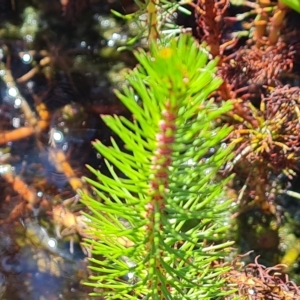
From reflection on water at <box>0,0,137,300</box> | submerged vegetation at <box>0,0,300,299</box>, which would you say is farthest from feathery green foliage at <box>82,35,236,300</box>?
reflection on water at <box>0,0,137,300</box>

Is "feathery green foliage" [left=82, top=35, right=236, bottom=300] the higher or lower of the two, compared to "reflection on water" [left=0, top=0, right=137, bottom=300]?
higher

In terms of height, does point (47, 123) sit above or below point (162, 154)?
below

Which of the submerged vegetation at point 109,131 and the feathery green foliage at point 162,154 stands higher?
the feathery green foliage at point 162,154

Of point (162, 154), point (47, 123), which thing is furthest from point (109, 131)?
point (162, 154)

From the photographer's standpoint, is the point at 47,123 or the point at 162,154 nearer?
the point at 162,154

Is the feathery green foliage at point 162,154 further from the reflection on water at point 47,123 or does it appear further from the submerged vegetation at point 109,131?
the reflection on water at point 47,123

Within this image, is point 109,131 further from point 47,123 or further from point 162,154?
point 162,154

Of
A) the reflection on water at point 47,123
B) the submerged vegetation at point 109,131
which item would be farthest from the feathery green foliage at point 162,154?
the reflection on water at point 47,123

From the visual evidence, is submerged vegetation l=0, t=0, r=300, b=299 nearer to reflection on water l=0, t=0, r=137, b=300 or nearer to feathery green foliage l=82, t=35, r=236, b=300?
reflection on water l=0, t=0, r=137, b=300

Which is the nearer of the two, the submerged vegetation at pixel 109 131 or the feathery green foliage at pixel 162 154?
the feathery green foliage at pixel 162 154

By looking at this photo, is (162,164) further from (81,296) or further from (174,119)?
(81,296)

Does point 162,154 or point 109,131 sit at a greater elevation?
point 162,154

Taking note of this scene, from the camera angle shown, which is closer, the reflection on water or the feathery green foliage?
the feathery green foliage
